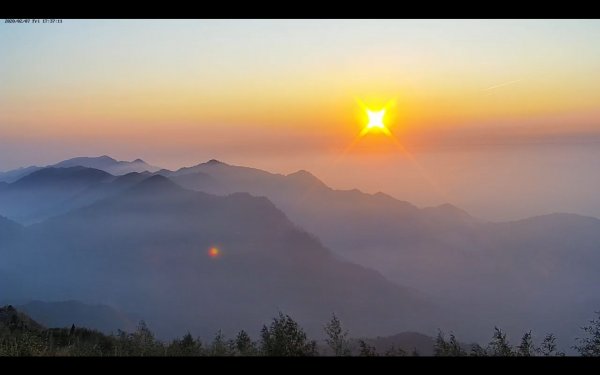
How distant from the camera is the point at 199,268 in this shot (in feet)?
425

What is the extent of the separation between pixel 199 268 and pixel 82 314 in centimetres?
4990

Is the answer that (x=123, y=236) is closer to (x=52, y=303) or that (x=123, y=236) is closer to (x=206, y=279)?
(x=206, y=279)

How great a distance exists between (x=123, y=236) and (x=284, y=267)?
Result: 5909 cm

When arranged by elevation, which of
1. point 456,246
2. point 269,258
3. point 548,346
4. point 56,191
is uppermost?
point 56,191

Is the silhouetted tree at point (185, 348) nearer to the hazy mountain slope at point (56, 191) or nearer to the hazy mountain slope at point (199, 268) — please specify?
the hazy mountain slope at point (199, 268)

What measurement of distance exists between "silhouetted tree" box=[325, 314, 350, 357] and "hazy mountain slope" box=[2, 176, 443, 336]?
255 ft

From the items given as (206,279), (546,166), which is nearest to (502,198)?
(546,166)

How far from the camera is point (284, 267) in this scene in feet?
447

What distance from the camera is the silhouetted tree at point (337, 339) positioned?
20.0 feet

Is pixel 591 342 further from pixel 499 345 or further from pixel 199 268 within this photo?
pixel 199 268

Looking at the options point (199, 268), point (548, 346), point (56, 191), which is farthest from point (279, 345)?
point (56, 191)

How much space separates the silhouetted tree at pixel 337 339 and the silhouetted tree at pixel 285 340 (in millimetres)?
767

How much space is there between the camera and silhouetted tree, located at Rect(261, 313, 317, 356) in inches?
272
